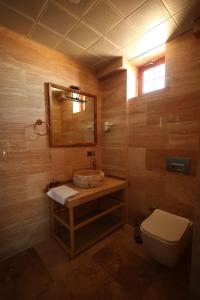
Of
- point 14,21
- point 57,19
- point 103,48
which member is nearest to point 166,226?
point 103,48

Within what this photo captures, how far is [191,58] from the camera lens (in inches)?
61.6

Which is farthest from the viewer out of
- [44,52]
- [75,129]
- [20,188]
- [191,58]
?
[75,129]

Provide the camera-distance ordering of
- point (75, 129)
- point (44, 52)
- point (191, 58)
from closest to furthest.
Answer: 1. point (191, 58)
2. point (44, 52)
3. point (75, 129)

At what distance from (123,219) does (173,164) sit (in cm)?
117

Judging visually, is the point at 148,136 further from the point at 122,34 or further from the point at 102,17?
the point at 102,17

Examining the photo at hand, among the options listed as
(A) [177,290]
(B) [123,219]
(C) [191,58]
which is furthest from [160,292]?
(C) [191,58]

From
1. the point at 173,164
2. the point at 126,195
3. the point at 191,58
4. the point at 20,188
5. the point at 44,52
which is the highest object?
the point at 44,52

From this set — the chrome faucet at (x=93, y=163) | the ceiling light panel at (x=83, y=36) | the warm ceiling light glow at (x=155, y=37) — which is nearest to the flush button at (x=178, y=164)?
the chrome faucet at (x=93, y=163)

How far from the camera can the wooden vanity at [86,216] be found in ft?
5.27

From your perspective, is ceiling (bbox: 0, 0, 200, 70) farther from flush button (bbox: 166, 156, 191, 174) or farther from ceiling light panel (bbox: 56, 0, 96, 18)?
flush button (bbox: 166, 156, 191, 174)

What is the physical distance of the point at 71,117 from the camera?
212 cm

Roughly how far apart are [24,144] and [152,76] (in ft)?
6.53

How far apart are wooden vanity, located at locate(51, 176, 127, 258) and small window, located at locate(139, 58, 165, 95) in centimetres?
145

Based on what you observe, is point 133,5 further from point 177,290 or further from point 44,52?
point 177,290
